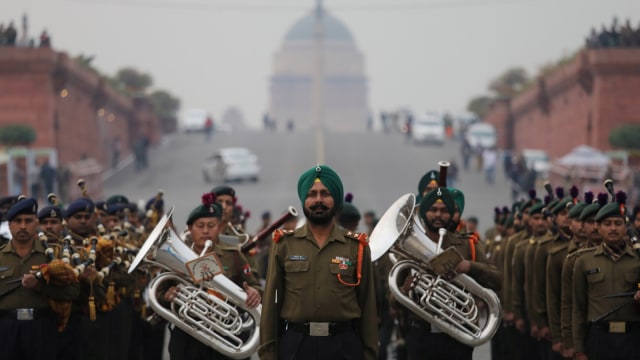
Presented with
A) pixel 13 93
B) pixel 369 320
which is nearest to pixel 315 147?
pixel 13 93

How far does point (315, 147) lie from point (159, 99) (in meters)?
20.7

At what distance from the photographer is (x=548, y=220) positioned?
12.5 m

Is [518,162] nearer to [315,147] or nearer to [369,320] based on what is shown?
[315,147]

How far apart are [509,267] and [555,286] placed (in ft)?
6.37

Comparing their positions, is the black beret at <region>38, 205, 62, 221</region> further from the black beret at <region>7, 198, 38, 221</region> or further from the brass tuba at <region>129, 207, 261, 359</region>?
the brass tuba at <region>129, 207, 261, 359</region>

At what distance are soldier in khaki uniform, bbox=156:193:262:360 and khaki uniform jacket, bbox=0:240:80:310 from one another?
0.82 meters

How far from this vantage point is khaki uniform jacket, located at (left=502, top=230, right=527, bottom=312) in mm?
13047

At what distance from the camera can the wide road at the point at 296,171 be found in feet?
139

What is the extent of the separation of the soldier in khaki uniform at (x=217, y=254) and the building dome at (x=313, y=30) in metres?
160

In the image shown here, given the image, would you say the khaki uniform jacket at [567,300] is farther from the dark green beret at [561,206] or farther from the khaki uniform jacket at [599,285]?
the dark green beret at [561,206]

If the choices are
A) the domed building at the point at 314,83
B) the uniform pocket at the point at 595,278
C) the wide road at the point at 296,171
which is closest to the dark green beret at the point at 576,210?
the uniform pocket at the point at 595,278

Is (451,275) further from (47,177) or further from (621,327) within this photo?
(47,177)

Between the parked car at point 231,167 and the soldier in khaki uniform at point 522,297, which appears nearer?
the soldier in khaki uniform at point 522,297

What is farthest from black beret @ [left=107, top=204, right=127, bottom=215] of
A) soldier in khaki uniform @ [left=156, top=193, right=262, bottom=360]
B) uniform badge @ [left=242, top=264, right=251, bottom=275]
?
uniform badge @ [left=242, top=264, right=251, bottom=275]
